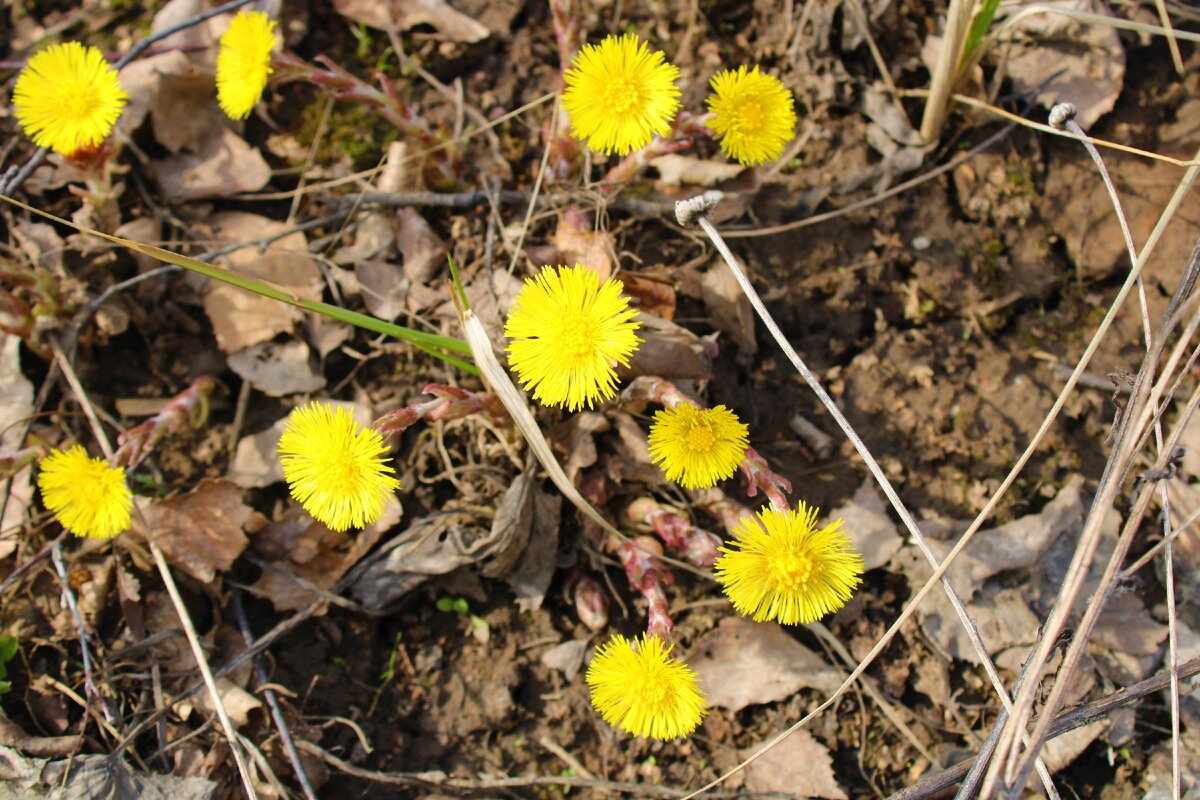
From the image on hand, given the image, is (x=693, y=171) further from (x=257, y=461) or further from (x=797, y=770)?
(x=797, y=770)

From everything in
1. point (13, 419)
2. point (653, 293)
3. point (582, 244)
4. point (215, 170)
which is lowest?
point (13, 419)

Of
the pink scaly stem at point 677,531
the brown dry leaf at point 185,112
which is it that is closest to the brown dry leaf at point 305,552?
the pink scaly stem at point 677,531

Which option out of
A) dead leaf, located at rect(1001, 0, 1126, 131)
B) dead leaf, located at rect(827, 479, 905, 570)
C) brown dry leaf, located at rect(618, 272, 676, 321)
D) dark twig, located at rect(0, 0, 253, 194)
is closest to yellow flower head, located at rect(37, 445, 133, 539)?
dark twig, located at rect(0, 0, 253, 194)

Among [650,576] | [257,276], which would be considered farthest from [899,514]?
[257,276]

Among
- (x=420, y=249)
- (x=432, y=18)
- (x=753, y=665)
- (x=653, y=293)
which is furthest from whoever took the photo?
(x=432, y=18)

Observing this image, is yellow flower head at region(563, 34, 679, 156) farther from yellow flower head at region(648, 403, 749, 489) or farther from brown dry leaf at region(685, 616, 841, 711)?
brown dry leaf at region(685, 616, 841, 711)

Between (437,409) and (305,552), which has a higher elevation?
(437,409)
